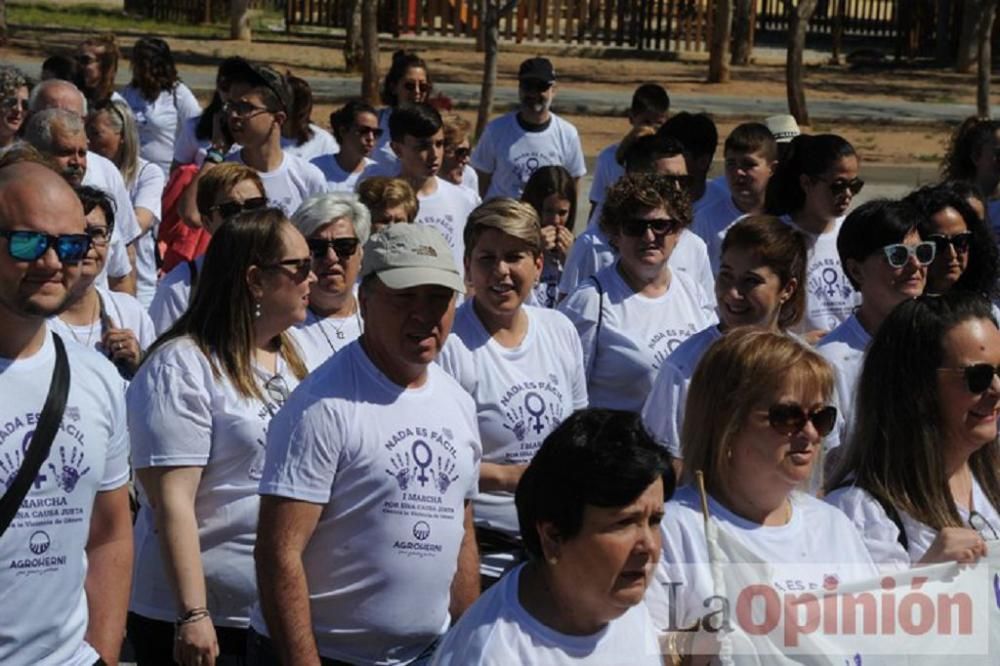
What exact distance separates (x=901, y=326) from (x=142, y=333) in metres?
3.07

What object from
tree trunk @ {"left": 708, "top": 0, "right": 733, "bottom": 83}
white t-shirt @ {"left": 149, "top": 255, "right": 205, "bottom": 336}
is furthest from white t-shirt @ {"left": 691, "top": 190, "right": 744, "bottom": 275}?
tree trunk @ {"left": 708, "top": 0, "right": 733, "bottom": 83}

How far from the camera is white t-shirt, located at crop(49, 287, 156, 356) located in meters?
6.70

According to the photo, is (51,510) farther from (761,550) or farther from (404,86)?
(404,86)

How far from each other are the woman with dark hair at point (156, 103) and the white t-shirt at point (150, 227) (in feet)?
10.2

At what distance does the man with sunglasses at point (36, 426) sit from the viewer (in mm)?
4328

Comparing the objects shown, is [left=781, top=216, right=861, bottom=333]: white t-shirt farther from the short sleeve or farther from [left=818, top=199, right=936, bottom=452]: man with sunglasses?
the short sleeve

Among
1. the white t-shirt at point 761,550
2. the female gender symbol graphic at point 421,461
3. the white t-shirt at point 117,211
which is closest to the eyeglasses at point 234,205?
the white t-shirt at point 117,211

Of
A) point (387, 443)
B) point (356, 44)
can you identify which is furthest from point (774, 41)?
point (387, 443)

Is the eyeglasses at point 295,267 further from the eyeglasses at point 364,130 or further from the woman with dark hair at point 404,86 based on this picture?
the woman with dark hair at point 404,86

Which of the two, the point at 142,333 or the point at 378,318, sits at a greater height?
the point at 378,318

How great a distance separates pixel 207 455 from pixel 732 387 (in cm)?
168

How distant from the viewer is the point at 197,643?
16.8ft

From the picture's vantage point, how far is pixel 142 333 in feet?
22.7

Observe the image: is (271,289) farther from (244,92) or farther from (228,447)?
(244,92)
